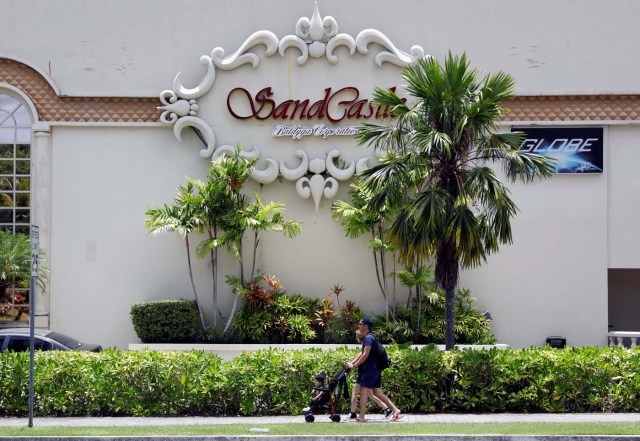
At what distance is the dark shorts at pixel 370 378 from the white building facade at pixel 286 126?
8.14 metres

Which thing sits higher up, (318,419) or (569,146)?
(569,146)

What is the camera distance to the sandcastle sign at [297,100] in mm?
23875

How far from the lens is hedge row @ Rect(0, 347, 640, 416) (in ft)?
55.2

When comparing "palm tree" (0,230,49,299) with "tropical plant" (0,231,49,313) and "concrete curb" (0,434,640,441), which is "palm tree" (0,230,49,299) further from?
"concrete curb" (0,434,640,441)

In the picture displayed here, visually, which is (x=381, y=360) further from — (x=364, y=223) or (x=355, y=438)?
(x=364, y=223)

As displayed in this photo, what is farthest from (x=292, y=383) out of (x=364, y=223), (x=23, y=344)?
(x=364, y=223)

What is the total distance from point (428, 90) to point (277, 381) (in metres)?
6.20

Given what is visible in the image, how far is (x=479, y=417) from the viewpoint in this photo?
16.4 meters

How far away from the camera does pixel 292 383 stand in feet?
55.5

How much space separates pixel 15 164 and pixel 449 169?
11.8 metres

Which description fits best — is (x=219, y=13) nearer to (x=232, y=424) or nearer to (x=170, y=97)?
(x=170, y=97)

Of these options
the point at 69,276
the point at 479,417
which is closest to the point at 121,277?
the point at 69,276

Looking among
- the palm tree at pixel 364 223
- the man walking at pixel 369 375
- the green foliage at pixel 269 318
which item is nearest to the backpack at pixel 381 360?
the man walking at pixel 369 375

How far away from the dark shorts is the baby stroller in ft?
1.03
